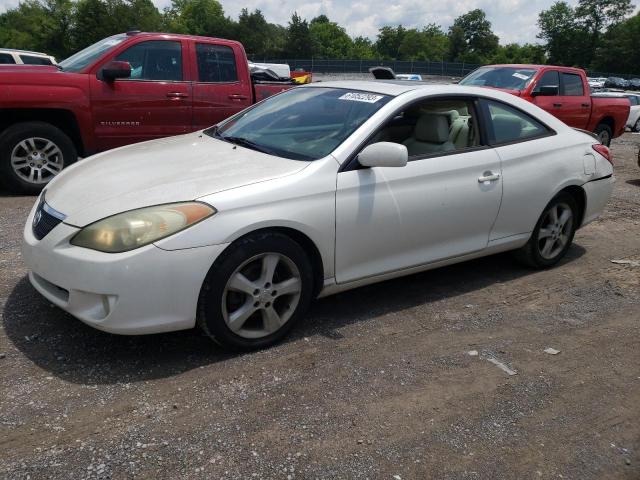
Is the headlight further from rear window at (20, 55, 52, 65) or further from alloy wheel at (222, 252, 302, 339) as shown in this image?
rear window at (20, 55, 52, 65)

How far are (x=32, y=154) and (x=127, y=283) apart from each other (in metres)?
4.29

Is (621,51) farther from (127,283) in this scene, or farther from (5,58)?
(127,283)

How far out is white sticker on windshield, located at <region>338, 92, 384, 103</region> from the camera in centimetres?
389

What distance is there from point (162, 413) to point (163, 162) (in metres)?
1.55

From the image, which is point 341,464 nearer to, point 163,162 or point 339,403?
point 339,403

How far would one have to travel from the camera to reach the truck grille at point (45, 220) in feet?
10.2

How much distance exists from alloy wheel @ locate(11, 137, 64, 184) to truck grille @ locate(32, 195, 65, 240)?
3.36 m

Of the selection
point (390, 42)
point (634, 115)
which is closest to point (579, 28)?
point (390, 42)

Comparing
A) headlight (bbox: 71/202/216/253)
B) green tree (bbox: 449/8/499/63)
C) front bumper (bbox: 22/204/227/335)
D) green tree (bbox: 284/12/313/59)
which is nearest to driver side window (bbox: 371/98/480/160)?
headlight (bbox: 71/202/216/253)

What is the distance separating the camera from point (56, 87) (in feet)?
20.8

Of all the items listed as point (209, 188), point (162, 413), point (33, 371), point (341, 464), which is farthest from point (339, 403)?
point (33, 371)

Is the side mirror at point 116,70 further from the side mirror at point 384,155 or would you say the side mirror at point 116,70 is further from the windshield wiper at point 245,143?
the side mirror at point 384,155

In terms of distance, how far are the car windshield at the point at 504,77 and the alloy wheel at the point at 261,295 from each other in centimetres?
782

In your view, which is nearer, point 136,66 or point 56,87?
point 56,87
